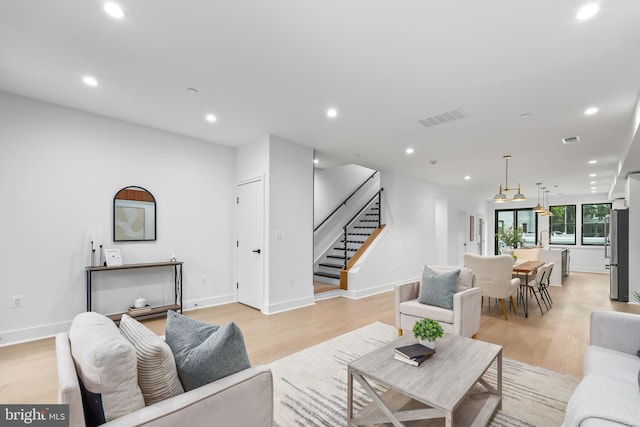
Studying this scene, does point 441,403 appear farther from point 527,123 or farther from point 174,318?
point 527,123

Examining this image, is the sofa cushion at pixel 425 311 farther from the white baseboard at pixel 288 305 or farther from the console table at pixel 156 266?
the console table at pixel 156 266

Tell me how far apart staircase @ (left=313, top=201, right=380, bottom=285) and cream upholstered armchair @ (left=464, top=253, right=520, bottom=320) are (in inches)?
97.5

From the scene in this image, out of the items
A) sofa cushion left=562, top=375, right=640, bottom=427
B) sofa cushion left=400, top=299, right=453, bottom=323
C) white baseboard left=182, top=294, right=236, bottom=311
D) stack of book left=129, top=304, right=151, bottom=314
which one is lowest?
white baseboard left=182, top=294, right=236, bottom=311

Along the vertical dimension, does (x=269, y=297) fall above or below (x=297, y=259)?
below

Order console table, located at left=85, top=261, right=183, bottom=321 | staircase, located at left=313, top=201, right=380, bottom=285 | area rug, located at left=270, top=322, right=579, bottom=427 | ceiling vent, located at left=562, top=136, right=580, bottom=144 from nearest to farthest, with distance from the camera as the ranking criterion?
area rug, located at left=270, top=322, right=579, bottom=427 < console table, located at left=85, top=261, right=183, bottom=321 < ceiling vent, located at left=562, top=136, right=580, bottom=144 < staircase, located at left=313, top=201, right=380, bottom=285

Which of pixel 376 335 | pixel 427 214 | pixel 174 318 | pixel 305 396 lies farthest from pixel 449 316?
pixel 427 214

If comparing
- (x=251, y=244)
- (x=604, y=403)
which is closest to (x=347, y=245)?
(x=251, y=244)

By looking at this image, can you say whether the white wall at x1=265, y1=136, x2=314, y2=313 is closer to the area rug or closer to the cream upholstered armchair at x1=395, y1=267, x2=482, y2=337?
the area rug

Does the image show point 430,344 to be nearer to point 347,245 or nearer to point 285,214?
point 285,214

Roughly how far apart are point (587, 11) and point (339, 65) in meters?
1.78

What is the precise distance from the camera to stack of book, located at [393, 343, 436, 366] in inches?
79.3

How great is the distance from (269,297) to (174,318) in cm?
312

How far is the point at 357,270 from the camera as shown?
19.4ft

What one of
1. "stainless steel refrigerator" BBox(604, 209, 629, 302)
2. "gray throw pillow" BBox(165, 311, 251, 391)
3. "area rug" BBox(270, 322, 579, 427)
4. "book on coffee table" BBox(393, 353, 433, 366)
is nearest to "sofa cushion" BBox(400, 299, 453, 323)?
"area rug" BBox(270, 322, 579, 427)
